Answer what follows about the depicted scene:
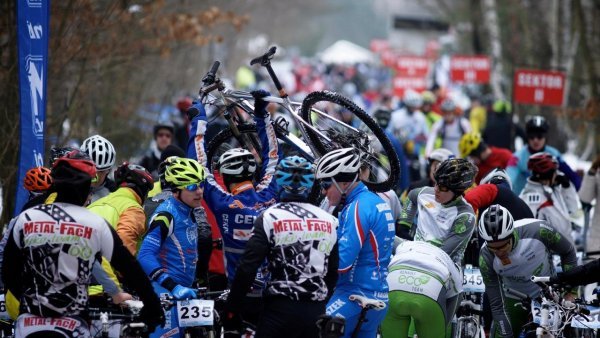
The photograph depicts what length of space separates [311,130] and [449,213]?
1492 mm

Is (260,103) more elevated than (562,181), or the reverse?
(260,103)

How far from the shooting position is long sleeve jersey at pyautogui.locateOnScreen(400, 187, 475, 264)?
430 inches

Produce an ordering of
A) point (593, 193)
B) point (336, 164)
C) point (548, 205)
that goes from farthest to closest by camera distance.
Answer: point (593, 193) < point (548, 205) < point (336, 164)

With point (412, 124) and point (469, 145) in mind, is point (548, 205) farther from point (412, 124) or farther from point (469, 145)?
point (412, 124)

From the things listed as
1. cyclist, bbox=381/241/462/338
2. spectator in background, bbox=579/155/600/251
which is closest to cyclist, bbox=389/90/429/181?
spectator in background, bbox=579/155/600/251

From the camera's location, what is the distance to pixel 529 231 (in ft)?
35.6

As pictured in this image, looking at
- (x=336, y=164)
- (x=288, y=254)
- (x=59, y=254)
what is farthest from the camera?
(x=336, y=164)

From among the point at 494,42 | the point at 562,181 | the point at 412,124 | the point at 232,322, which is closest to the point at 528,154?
the point at 562,181

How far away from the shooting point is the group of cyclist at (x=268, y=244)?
798 centimetres

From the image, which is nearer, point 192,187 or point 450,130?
point 192,187

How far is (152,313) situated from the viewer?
823cm

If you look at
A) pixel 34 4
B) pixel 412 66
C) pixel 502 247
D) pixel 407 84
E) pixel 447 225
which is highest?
pixel 34 4

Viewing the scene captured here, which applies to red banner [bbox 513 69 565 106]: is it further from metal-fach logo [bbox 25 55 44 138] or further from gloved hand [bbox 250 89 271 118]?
gloved hand [bbox 250 89 271 118]

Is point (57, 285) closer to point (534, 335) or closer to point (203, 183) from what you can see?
point (203, 183)
